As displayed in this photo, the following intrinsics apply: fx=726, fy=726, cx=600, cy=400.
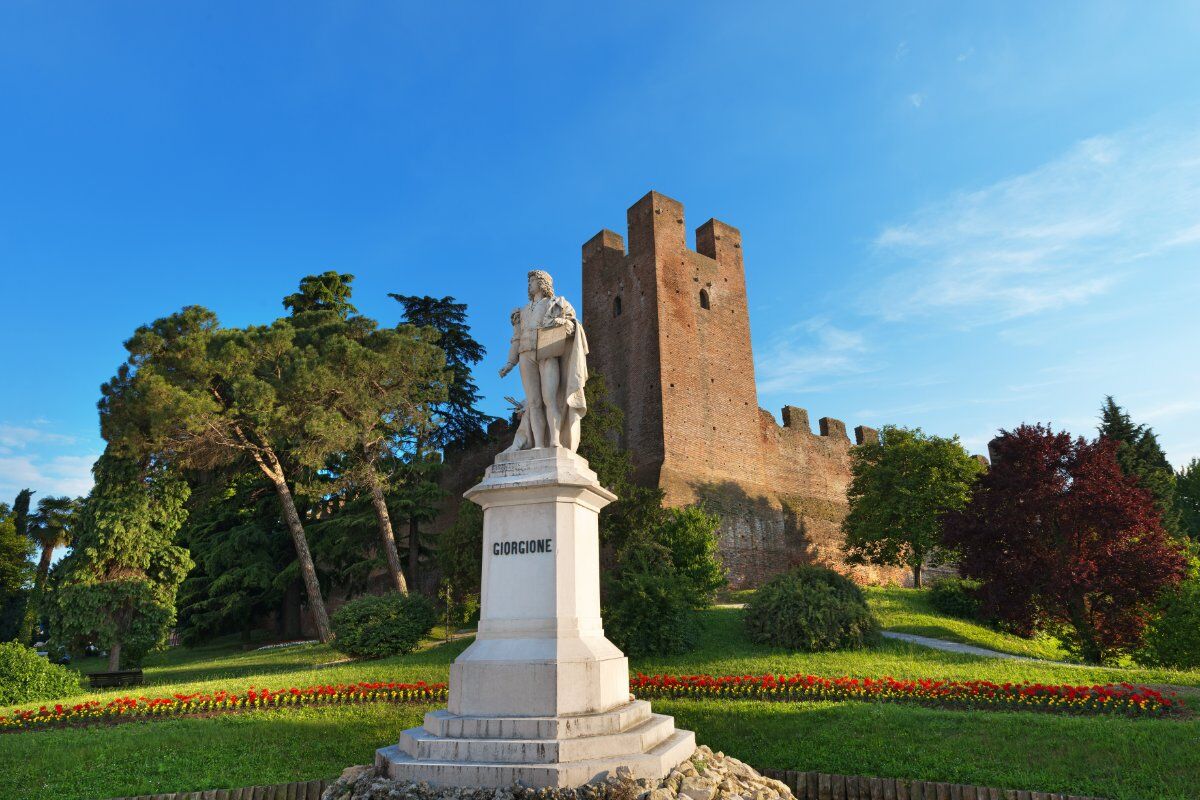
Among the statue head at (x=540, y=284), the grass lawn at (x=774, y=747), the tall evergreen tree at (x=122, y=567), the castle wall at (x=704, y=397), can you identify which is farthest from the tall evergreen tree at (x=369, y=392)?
the statue head at (x=540, y=284)

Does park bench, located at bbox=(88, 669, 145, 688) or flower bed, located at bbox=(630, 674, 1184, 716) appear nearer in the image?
flower bed, located at bbox=(630, 674, 1184, 716)

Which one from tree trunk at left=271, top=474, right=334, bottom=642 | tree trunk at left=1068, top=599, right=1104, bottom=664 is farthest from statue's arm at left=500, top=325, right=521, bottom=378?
tree trunk at left=271, top=474, right=334, bottom=642

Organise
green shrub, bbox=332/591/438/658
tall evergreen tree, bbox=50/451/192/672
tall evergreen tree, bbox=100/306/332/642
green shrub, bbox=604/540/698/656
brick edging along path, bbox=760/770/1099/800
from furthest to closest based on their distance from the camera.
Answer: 1. tall evergreen tree, bbox=100/306/332/642
2. tall evergreen tree, bbox=50/451/192/672
3. green shrub, bbox=332/591/438/658
4. green shrub, bbox=604/540/698/656
5. brick edging along path, bbox=760/770/1099/800

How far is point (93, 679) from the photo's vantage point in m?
13.6

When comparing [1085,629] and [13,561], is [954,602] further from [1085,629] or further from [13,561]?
[13,561]

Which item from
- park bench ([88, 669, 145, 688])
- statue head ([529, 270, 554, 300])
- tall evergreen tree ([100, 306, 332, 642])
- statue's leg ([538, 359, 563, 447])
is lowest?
park bench ([88, 669, 145, 688])

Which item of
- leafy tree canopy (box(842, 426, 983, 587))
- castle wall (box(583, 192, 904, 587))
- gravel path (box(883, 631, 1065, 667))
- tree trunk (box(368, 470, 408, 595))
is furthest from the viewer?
castle wall (box(583, 192, 904, 587))

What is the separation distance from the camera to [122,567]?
17.5m

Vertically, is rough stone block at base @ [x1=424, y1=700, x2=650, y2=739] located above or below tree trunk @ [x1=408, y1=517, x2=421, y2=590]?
below

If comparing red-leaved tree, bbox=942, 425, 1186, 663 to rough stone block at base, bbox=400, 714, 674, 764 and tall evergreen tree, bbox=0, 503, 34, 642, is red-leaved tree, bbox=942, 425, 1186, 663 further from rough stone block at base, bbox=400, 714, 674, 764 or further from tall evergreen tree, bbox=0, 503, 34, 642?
tall evergreen tree, bbox=0, 503, 34, 642

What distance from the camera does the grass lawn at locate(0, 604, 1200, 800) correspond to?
19.0ft

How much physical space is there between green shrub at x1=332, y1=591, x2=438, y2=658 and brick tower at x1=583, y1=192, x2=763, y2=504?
982cm

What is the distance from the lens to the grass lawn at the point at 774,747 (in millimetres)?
5781

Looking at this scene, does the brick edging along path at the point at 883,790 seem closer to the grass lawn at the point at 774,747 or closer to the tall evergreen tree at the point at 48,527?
the grass lawn at the point at 774,747
